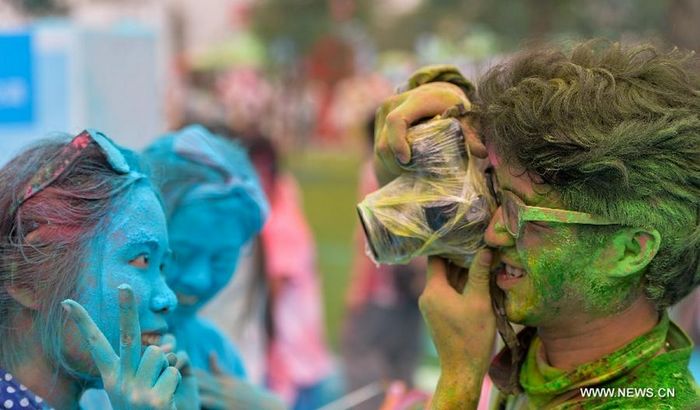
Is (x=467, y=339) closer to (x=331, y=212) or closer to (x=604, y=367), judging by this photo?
(x=604, y=367)

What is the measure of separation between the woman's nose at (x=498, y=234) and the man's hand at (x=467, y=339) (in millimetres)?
37

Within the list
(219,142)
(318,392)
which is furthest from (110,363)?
(318,392)

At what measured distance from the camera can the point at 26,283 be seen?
1823 millimetres

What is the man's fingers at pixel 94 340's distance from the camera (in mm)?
1680

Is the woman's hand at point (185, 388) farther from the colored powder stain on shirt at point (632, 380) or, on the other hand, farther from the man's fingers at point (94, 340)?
the colored powder stain on shirt at point (632, 380)

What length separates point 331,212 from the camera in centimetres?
1803

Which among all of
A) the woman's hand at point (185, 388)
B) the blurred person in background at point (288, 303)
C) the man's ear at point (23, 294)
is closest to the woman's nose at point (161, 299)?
the woman's hand at point (185, 388)

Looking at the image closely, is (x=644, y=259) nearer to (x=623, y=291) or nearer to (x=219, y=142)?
(x=623, y=291)

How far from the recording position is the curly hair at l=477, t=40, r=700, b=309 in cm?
176

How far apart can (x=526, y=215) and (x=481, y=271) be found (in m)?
0.17

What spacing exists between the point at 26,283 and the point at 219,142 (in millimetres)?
966

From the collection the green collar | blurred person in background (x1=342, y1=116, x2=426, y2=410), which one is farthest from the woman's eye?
blurred person in background (x1=342, y1=116, x2=426, y2=410)

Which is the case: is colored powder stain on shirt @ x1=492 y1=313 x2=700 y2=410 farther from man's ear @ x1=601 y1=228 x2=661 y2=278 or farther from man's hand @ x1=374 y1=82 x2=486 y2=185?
man's hand @ x1=374 y1=82 x2=486 y2=185

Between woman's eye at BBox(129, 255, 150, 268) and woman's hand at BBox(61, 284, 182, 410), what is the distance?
5.2 inches
